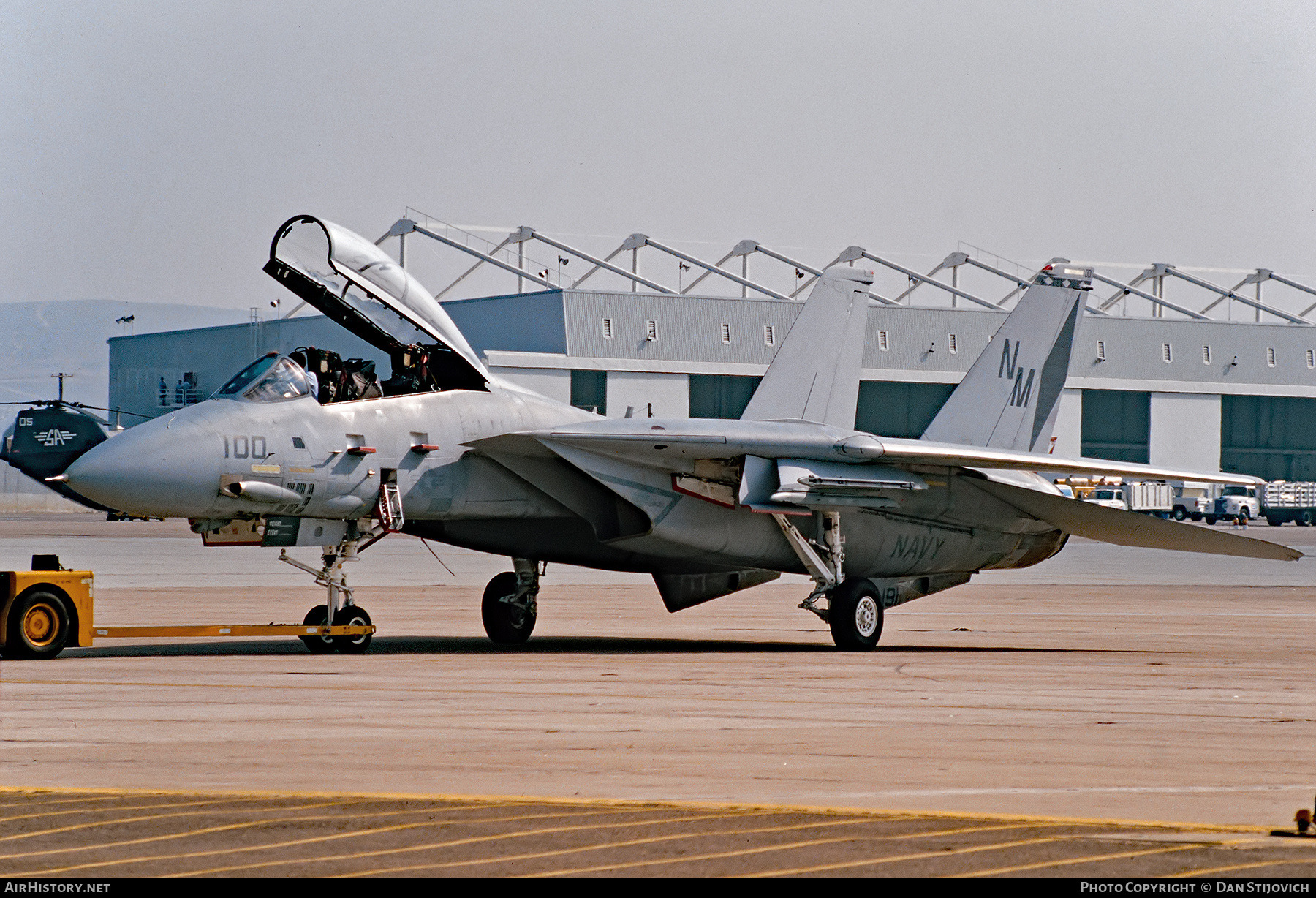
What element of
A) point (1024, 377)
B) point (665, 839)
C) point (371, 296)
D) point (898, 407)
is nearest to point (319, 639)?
point (371, 296)

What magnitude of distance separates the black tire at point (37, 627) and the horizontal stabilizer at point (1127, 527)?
1018 centimetres

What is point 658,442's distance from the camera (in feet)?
53.6

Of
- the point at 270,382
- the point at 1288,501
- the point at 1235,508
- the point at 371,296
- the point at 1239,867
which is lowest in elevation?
the point at 1239,867

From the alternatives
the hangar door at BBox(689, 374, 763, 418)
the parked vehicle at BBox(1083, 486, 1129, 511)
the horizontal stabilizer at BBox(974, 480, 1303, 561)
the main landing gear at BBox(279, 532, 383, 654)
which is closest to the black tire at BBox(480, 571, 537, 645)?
the main landing gear at BBox(279, 532, 383, 654)

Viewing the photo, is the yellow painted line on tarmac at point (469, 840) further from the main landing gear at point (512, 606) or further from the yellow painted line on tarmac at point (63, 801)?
the main landing gear at point (512, 606)

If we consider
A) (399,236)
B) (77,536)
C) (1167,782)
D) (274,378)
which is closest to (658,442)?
(274,378)

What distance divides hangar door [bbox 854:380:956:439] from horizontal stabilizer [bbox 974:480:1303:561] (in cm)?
4924

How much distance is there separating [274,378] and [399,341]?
1824 mm

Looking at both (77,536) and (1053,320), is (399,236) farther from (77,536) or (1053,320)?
(1053,320)

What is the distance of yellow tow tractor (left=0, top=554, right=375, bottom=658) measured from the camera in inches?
554

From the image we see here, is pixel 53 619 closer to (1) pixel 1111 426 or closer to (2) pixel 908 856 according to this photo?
(2) pixel 908 856

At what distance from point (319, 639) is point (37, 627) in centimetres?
261

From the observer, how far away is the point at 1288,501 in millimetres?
71188

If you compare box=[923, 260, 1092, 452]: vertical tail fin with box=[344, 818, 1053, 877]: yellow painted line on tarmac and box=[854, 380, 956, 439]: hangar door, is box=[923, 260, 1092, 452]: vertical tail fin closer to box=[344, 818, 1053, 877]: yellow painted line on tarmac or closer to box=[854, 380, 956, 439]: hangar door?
box=[344, 818, 1053, 877]: yellow painted line on tarmac
